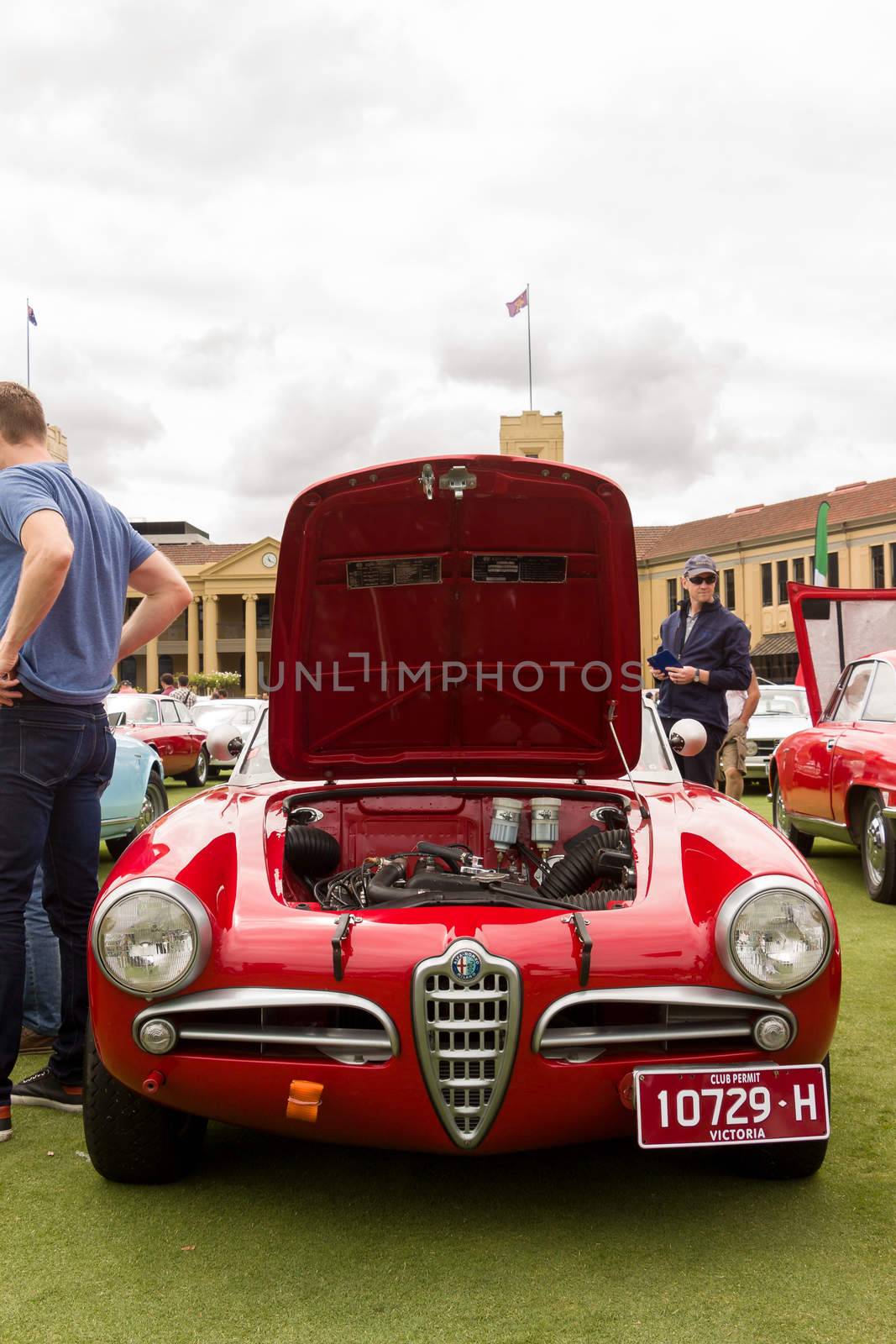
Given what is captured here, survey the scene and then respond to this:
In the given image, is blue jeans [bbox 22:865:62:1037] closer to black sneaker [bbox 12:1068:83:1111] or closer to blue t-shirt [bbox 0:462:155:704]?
black sneaker [bbox 12:1068:83:1111]

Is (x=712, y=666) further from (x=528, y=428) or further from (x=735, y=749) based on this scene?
(x=528, y=428)

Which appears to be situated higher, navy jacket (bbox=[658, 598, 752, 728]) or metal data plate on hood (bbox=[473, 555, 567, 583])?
→ metal data plate on hood (bbox=[473, 555, 567, 583])

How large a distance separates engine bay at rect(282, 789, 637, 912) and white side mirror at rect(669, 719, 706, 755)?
0.45 metres

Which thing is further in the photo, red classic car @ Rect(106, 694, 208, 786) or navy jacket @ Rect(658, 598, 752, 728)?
red classic car @ Rect(106, 694, 208, 786)

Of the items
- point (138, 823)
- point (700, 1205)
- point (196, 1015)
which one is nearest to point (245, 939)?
point (196, 1015)

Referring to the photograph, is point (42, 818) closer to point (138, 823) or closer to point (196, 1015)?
point (196, 1015)

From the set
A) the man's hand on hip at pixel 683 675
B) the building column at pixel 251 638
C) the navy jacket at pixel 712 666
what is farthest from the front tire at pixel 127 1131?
the building column at pixel 251 638

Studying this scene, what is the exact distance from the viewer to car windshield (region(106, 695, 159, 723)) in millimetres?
13352

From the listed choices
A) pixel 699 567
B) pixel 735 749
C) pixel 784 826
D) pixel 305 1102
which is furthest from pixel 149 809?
pixel 305 1102

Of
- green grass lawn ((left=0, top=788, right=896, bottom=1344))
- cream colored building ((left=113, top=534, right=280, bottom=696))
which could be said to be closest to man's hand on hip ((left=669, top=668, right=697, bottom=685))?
green grass lawn ((left=0, top=788, right=896, bottom=1344))

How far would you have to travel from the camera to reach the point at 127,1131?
2.76 metres

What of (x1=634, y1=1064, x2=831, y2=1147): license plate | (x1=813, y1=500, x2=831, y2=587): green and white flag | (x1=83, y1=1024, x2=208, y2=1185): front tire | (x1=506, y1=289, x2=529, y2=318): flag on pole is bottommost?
(x1=83, y1=1024, x2=208, y2=1185): front tire

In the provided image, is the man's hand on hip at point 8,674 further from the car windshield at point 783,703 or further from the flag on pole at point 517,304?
the flag on pole at point 517,304

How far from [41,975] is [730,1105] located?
2380 mm
